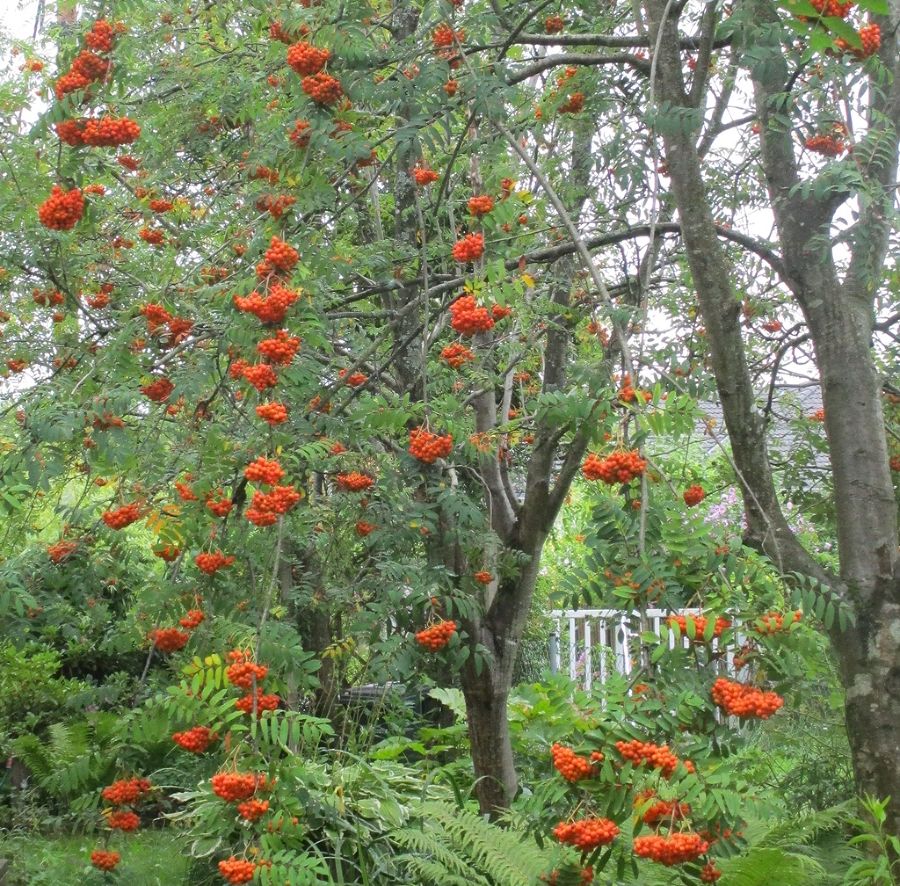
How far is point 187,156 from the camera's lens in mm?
6383

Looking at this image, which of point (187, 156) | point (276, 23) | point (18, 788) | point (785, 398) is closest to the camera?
point (276, 23)

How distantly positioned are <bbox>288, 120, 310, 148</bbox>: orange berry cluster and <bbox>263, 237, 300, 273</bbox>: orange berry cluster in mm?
452

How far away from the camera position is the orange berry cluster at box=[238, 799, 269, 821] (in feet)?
8.98

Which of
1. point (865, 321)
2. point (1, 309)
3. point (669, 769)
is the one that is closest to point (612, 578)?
point (669, 769)

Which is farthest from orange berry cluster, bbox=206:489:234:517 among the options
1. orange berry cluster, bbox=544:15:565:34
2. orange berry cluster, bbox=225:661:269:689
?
orange berry cluster, bbox=544:15:565:34

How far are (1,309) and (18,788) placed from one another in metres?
3.18

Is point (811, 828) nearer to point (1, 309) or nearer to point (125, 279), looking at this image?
point (125, 279)

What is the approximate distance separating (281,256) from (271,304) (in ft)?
0.55

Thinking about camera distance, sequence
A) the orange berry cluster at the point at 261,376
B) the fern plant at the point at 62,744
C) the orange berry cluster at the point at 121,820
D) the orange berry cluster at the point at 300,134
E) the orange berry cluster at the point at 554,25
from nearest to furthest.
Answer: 1. the orange berry cluster at the point at 261,376
2. the orange berry cluster at the point at 300,134
3. the orange berry cluster at the point at 121,820
4. the orange berry cluster at the point at 554,25
5. the fern plant at the point at 62,744

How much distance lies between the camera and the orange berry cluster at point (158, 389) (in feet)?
13.1

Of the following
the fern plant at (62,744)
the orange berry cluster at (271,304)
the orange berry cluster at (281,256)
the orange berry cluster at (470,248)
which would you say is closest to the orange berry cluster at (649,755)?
the orange berry cluster at (271,304)

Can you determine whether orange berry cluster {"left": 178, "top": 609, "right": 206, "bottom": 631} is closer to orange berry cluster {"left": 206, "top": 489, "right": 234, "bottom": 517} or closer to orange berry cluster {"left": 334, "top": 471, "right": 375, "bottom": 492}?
orange berry cluster {"left": 206, "top": 489, "right": 234, "bottom": 517}

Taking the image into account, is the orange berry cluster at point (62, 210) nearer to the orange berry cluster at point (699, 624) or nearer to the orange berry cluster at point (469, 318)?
the orange berry cluster at point (469, 318)

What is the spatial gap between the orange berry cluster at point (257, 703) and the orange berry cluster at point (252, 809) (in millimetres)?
212
